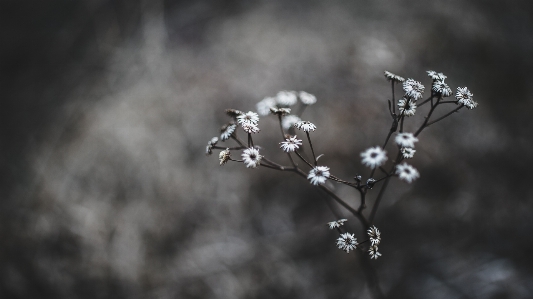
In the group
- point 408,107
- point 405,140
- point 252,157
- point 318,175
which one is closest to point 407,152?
point 405,140

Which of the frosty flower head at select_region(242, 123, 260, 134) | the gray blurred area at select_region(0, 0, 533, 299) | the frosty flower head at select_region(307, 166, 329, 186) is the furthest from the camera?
the gray blurred area at select_region(0, 0, 533, 299)

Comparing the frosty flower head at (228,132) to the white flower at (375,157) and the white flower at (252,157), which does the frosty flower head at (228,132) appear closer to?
the white flower at (252,157)

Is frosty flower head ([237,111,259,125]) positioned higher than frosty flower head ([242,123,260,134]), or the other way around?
frosty flower head ([237,111,259,125])

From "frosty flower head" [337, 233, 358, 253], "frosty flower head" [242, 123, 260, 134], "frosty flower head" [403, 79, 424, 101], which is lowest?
"frosty flower head" [337, 233, 358, 253]

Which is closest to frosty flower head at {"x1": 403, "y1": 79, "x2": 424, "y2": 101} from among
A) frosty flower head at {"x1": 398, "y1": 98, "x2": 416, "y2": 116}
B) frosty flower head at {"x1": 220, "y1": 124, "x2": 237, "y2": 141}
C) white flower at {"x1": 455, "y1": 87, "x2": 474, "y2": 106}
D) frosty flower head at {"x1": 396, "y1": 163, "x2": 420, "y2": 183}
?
frosty flower head at {"x1": 398, "y1": 98, "x2": 416, "y2": 116}

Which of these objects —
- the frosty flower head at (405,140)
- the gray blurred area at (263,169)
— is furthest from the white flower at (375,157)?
the gray blurred area at (263,169)

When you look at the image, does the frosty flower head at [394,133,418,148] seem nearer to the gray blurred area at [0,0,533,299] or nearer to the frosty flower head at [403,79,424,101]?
the frosty flower head at [403,79,424,101]

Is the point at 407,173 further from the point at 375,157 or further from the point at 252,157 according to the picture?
the point at 252,157

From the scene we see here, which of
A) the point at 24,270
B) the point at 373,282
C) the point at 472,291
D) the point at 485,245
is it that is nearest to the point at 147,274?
the point at 24,270
